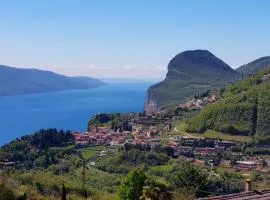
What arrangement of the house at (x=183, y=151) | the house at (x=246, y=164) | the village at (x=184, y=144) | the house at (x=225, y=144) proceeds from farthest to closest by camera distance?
the house at (x=225, y=144), the house at (x=183, y=151), the village at (x=184, y=144), the house at (x=246, y=164)

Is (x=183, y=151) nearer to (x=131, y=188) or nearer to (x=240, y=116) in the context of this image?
(x=240, y=116)

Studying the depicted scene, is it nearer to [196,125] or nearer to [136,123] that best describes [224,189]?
[196,125]

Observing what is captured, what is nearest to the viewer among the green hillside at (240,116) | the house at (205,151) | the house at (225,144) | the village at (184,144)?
the village at (184,144)

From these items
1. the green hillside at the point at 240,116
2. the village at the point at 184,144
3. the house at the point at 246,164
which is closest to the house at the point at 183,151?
the village at the point at 184,144

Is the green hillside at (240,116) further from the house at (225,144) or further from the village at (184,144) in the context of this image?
the house at (225,144)

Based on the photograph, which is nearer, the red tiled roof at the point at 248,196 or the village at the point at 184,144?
the red tiled roof at the point at 248,196

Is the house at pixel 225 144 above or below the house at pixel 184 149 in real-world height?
above

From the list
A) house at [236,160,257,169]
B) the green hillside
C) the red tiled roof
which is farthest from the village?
the red tiled roof

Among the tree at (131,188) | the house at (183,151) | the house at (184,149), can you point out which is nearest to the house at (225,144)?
the house at (184,149)

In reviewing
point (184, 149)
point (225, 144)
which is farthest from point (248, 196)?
point (225, 144)

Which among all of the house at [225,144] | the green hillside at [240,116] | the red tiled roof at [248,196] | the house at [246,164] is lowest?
the house at [246,164]
